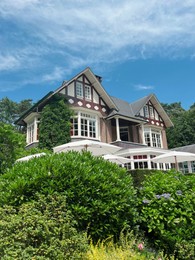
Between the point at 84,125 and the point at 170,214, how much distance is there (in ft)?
51.3

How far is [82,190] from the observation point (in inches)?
174

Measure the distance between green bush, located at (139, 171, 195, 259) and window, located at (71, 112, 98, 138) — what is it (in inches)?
562

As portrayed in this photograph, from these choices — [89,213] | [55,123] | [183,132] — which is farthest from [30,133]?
[183,132]

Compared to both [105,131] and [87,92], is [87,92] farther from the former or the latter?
[105,131]

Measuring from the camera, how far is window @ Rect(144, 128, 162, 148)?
2478 cm

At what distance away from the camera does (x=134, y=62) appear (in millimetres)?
14766

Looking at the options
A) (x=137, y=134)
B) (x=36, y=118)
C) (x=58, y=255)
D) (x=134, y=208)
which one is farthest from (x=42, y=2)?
(x=137, y=134)

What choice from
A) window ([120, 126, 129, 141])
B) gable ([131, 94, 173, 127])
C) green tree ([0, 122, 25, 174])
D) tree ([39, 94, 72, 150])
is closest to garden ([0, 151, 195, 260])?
green tree ([0, 122, 25, 174])

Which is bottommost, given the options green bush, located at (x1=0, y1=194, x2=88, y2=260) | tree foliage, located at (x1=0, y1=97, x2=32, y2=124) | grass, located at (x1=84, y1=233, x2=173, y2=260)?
grass, located at (x1=84, y1=233, x2=173, y2=260)

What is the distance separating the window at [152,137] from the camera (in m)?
24.8

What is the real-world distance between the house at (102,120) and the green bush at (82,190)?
14310 mm

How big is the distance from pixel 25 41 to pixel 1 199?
25.0 ft

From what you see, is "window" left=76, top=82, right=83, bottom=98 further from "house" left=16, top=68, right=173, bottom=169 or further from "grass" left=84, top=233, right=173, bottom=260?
"grass" left=84, top=233, right=173, bottom=260

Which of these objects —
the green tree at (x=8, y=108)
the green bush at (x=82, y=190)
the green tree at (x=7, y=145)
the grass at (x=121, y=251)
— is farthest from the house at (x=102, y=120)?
the green tree at (x=8, y=108)
